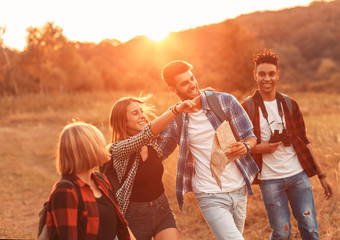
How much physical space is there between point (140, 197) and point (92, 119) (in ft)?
55.2

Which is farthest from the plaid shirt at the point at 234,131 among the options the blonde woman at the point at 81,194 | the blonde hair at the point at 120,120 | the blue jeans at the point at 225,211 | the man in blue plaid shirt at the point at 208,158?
the blonde woman at the point at 81,194

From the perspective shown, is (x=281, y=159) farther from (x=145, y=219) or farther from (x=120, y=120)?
(x=120, y=120)

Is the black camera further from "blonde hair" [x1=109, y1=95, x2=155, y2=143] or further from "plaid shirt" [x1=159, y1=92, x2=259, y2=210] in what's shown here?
"blonde hair" [x1=109, y1=95, x2=155, y2=143]

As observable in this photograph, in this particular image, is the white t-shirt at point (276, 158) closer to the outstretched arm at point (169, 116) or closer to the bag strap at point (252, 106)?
the bag strap at point (252, 106)

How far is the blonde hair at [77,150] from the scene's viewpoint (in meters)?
2.53

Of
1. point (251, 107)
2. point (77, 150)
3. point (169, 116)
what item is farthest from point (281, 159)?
point (77, 150)

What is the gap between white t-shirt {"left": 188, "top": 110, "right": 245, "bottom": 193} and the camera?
11.1 ft

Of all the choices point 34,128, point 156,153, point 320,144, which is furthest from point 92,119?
point 156,153

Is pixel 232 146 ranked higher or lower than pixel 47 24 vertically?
lower

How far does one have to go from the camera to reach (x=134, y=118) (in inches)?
144

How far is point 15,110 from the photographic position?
26188 millimetres

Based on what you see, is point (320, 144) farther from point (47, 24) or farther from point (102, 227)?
point (47, 24)

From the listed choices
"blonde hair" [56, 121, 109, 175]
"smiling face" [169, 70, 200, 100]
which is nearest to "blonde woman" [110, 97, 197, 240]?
"smiling face" [169, 70, 200, 100]

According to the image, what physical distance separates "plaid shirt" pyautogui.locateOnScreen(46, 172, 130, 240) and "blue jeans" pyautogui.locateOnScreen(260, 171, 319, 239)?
2028mm
